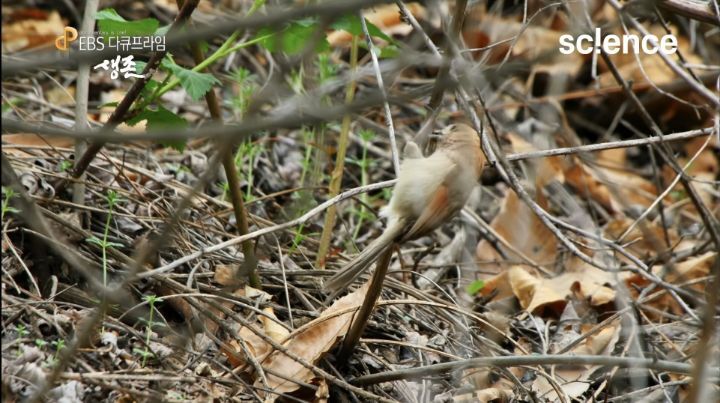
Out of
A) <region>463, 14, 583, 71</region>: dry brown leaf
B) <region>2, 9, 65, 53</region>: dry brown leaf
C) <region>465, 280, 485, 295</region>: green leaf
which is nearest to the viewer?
<region>465, 280, 485, 295</region>: green leaf

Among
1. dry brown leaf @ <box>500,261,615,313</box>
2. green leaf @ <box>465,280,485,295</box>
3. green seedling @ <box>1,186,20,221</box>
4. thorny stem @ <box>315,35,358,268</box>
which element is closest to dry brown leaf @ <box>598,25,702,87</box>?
dry brown leaf @ <box>500,261,615,313</box>

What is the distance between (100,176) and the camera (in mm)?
4027

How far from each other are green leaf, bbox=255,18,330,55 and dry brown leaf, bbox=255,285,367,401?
0.99 meters

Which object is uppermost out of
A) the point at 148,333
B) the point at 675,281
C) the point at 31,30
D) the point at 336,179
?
the point at 31,30

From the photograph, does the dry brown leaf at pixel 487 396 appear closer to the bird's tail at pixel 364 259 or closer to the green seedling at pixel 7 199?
the bird's tail at pixel 364 259

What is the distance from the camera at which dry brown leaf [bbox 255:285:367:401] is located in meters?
3.20

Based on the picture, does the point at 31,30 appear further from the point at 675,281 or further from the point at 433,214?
the point at 675,281

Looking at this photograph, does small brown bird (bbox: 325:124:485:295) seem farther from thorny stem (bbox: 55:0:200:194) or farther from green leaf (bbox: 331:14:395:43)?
thorny stem (bbox: 55:0:200:194)

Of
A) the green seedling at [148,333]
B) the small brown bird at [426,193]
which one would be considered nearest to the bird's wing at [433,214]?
the small brown bird at [426,193]

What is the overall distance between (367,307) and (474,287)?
1.39m

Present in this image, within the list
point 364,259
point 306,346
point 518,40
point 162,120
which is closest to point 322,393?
point 306,346

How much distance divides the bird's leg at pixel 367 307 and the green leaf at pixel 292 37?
0.78m

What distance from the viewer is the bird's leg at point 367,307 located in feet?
9.83

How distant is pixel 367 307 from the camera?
312cm
